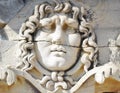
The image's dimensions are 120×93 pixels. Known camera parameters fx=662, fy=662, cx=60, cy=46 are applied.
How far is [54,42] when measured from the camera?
144 inches

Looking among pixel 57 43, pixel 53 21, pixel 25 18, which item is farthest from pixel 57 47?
pixel 25 18

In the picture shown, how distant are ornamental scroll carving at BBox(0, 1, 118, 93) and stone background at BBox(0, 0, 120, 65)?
5 centimetres

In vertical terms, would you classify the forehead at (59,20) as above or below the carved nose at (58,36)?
above

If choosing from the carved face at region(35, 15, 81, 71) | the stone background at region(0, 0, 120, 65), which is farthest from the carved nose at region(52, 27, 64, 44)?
the stone background at region(0, 0, 120, 65)

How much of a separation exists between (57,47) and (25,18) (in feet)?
0.86

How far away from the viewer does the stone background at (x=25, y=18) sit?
3713 mm

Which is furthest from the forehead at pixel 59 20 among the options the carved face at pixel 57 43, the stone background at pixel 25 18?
the stone background at pixel 25 18

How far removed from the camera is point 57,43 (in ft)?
12.0

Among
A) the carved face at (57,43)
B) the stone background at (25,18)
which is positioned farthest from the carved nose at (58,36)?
the stone background at (25,18)

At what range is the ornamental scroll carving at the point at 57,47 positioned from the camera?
3643mm

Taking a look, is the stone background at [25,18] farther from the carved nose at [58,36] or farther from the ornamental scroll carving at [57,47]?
the carved nose at [58,36]

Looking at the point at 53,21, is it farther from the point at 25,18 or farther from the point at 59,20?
the point at 25,18

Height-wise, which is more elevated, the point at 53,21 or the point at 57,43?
the point at 53,21

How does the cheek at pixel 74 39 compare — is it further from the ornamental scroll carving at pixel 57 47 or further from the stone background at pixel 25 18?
the stone background at pixel 25 18
